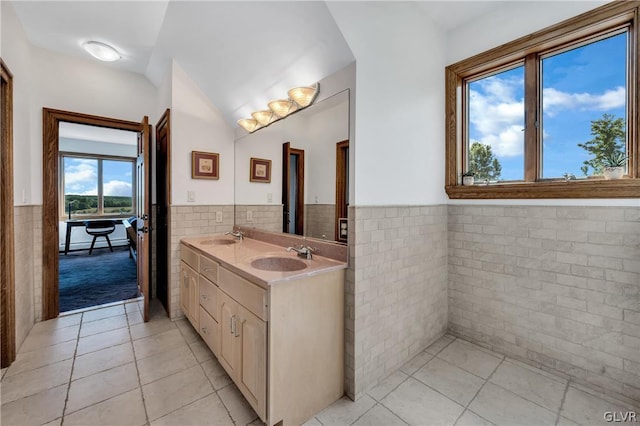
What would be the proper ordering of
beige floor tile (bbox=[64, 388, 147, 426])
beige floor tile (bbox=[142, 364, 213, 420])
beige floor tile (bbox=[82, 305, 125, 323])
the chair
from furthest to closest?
the chair, beige floor tile (bbox=[82, 305, 125, 323]), beige floor tile (bbox=[142, 364, 213, 420]), beige floor tile (bbox=[64, 388, 147, 426])

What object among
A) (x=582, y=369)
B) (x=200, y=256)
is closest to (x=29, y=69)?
(x=200, y=256)

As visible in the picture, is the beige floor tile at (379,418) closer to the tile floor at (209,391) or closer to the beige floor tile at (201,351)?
the tile floor at (209,391)

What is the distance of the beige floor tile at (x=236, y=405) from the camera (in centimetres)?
154

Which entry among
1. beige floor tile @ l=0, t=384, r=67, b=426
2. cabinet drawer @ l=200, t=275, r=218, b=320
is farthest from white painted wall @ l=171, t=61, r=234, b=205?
beige floor tile @ l=0, t=384, r=67, b=426

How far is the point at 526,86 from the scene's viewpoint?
214cm

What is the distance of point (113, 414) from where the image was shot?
1.56 m

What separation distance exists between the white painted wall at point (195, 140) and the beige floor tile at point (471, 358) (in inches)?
104

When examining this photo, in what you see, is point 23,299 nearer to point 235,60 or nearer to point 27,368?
point 27,368

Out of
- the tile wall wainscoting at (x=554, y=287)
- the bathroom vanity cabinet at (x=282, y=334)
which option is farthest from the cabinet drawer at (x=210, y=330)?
the tile wall wainscoting at (x=554, y=287)

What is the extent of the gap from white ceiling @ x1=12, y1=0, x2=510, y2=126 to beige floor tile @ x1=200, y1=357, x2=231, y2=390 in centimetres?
222

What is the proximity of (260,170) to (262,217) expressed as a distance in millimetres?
496

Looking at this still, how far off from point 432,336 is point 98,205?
796cm

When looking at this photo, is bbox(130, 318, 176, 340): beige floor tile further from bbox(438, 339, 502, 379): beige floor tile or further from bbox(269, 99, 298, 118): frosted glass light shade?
bbox(438, 339, 502, 379): beige floor tile

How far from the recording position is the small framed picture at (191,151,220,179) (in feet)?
9.24
